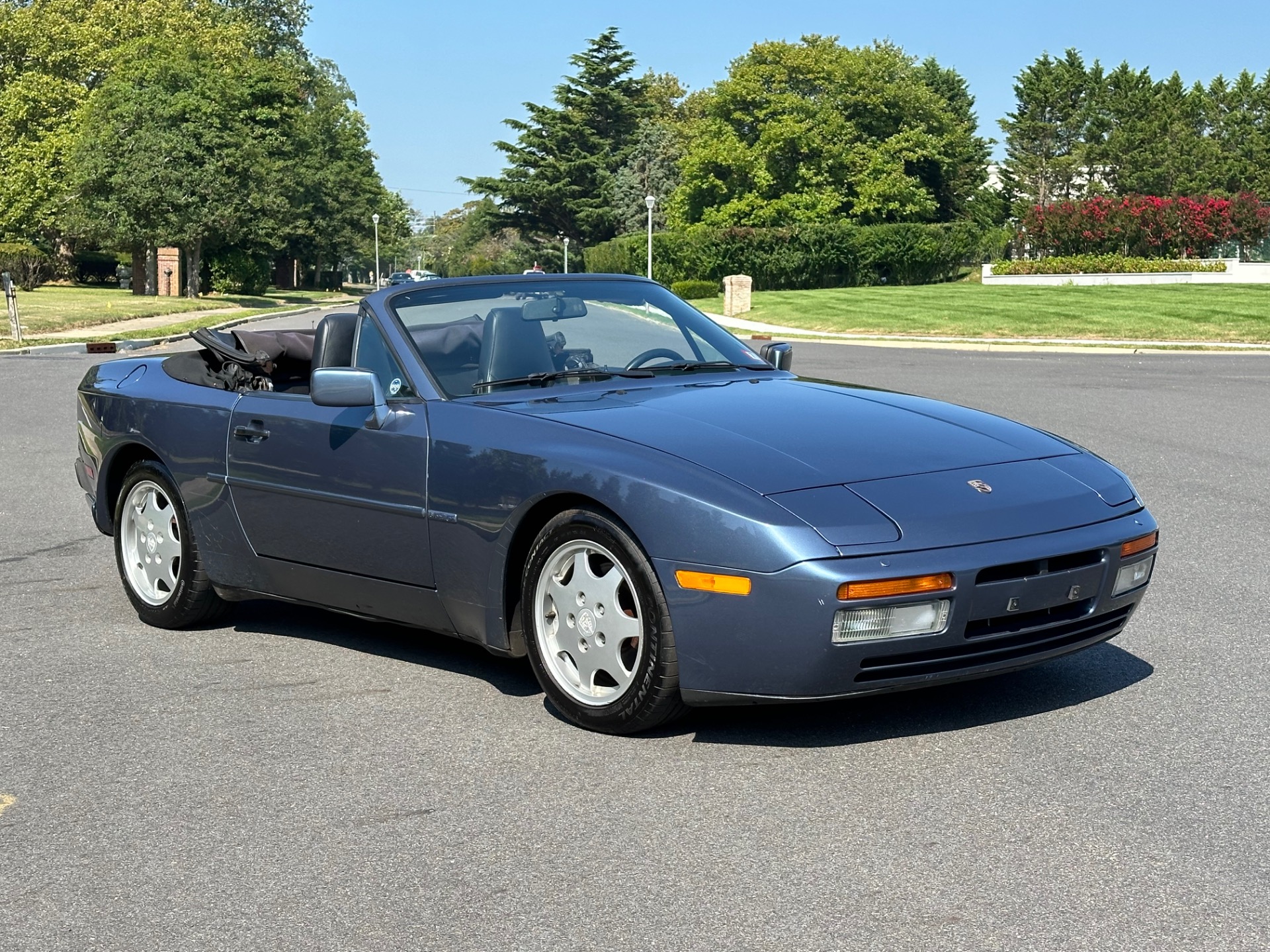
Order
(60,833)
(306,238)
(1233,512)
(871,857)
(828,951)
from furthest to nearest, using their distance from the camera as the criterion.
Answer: (306,238) → (1233,512) → (60,833) → (871,857) → (828,951)

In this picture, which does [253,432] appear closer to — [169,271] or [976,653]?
[976,653]

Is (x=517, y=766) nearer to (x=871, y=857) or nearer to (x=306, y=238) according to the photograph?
(x=871, y=857)

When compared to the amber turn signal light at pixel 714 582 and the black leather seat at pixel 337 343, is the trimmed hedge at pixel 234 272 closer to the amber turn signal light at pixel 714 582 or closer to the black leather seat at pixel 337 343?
the black leather seat at pixel 337 343

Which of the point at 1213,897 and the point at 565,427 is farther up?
the point at 565,427

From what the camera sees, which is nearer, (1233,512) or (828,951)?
(828,951)

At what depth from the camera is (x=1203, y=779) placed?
170 inches

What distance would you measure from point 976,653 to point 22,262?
202 ft

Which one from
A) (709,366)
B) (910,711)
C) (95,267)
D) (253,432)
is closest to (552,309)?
(709,366)

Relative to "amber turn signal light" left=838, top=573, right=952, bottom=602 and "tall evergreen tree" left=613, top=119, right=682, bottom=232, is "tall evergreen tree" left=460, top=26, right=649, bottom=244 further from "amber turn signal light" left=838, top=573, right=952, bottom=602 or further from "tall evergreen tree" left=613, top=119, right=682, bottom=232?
"amber turn signal light" left=838, top=573, right=952, bottom=602

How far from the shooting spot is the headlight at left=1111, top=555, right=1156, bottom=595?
15.8ft

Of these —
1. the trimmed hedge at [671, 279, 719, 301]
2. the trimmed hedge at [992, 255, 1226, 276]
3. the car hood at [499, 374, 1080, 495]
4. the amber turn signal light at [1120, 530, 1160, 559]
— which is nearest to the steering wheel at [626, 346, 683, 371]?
the car hood at [499, 374, 1080, 495]

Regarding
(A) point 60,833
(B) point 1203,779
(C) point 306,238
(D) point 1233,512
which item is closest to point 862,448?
(B) point 1203,779

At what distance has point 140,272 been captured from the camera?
61.7 metres

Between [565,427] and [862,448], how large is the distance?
95 cm
